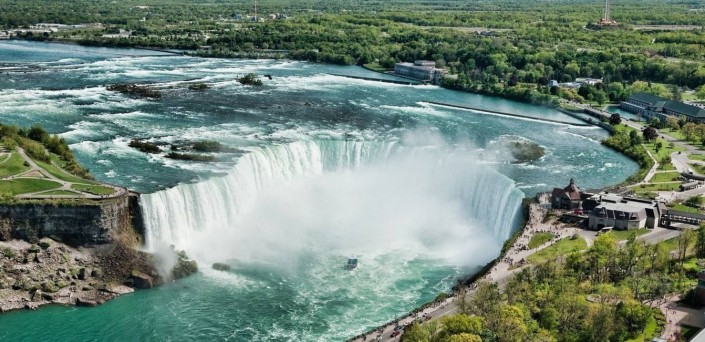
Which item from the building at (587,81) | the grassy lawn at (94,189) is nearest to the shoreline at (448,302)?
the grassy lawn at (94,189)

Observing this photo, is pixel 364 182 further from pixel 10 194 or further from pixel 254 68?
pixel 254 68

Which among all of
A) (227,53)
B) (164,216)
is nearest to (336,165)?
(164,216)

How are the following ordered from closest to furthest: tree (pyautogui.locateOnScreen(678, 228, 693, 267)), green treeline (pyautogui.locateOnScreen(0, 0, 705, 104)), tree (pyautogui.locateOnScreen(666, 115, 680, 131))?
tree (pyautogui.locateOnScreen(678, 228, 693, 267))
tree (pyautogui.locateOnScreen(666, 115, 680, 131))
green treeline (pyautogui.locateOnScreen(0, 0, 705, 104))

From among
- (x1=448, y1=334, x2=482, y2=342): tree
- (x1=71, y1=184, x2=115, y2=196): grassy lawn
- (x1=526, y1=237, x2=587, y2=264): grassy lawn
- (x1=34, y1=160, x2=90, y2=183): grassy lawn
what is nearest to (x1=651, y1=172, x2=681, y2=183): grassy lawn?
(x1=526, y1=237, x2=587, y2=264): grassy lawn

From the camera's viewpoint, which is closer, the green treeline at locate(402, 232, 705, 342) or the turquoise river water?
the green treeline at locate(402, 232, 705, 342)

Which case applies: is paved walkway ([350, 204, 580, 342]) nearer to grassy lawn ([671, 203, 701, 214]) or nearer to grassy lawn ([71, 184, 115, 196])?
grassy lawn ([671, 203, 701, 214])

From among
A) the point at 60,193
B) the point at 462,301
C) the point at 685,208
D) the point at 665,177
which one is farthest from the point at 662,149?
the point at 60,193

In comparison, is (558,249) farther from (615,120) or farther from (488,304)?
(615,120)

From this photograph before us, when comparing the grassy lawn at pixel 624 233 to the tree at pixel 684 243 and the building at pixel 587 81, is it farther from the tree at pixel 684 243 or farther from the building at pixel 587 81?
the building at pixel 587 81
